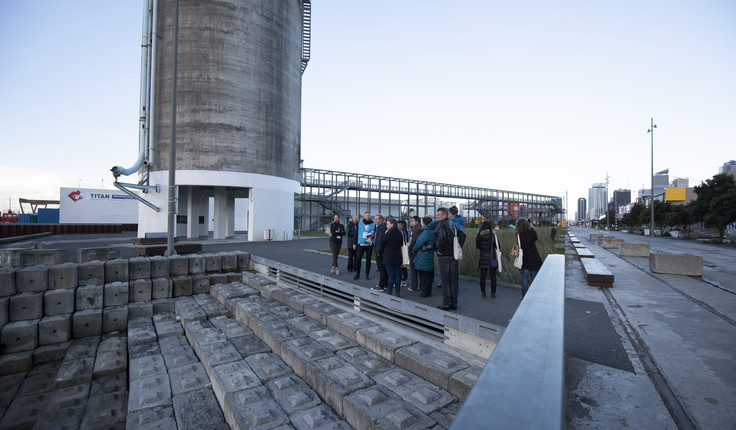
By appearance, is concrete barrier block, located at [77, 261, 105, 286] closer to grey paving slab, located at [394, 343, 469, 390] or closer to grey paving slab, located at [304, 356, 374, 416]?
Answer: grey paving slab, located at [304, 356, 374, 416]

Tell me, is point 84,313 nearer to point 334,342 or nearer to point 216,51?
point 334,342

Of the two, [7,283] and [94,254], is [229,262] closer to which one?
[94,254]

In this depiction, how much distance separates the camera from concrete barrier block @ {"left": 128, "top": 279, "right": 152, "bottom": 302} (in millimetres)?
9086

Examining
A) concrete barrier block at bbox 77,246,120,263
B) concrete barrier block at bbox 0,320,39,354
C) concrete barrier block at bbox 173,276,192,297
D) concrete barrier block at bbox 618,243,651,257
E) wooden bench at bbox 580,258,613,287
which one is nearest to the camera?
concrete barrier block at bbox 0,320,39,354

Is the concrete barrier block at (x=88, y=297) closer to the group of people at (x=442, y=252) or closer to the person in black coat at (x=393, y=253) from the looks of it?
the group of people at (x=442, y=252)

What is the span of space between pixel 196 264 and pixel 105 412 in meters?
5.76

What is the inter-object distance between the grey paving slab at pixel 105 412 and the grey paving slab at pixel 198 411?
3.99ft

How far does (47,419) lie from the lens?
15.7 feet

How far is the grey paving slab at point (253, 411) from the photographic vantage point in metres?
3.34

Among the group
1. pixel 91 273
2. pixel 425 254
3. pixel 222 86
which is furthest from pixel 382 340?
pixel 222 86

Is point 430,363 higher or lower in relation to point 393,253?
lower

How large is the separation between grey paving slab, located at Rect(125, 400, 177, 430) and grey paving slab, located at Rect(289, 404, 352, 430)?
4.99 feet

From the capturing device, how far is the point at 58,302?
8.02 m

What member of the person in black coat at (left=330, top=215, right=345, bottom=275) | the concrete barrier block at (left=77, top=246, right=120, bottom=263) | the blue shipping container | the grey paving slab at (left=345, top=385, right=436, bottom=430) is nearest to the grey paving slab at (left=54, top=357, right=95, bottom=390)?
the grey paving slab at (left=345, top=385, right=436, bottom=430)
